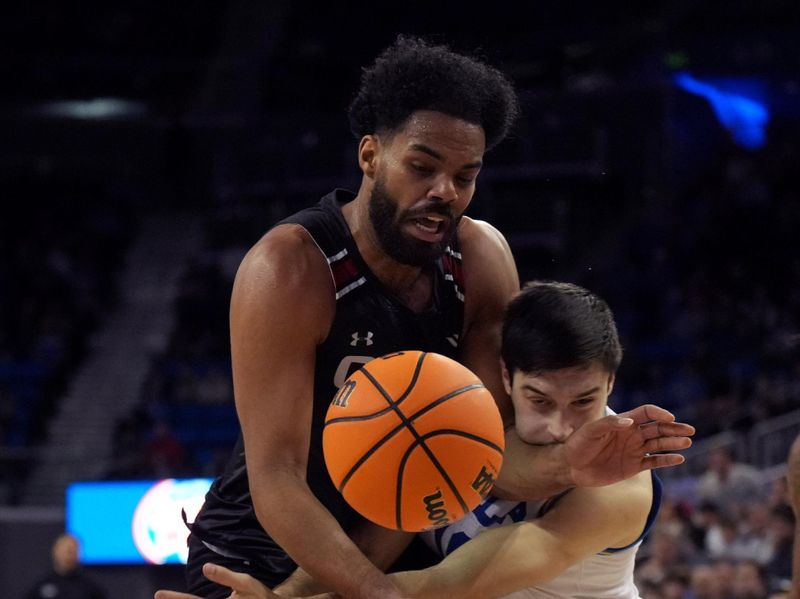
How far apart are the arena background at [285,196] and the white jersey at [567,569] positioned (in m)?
6.77

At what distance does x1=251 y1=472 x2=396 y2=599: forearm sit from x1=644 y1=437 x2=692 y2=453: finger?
0.77 meters

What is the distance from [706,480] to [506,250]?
635 centimetres

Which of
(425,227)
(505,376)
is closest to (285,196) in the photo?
(505,376)

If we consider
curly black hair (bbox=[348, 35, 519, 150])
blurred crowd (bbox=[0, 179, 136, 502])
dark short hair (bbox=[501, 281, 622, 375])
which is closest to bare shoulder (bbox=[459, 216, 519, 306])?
dark short hair (bbox=[501, 281, 622, 375])

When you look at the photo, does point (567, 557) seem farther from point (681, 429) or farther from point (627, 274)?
point (627, 274)

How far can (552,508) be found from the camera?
142 inches

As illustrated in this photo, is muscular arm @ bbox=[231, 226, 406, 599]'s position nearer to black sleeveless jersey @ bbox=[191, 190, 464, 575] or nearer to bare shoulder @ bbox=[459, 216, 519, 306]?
black sleeveless jersey @ bbox=[191, 190, 464, 575]

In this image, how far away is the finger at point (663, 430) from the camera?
3.28m

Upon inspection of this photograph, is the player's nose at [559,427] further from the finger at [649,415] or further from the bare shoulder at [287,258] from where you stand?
the bare shoulder at [287,258]

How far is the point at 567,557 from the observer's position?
3.46 metres

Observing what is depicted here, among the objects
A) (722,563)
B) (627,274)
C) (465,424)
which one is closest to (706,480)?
(722,563)

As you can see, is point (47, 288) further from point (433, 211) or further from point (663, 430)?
point (663, 430)

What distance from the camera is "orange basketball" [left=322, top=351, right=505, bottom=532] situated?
3.09m

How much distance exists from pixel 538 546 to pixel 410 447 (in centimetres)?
57
